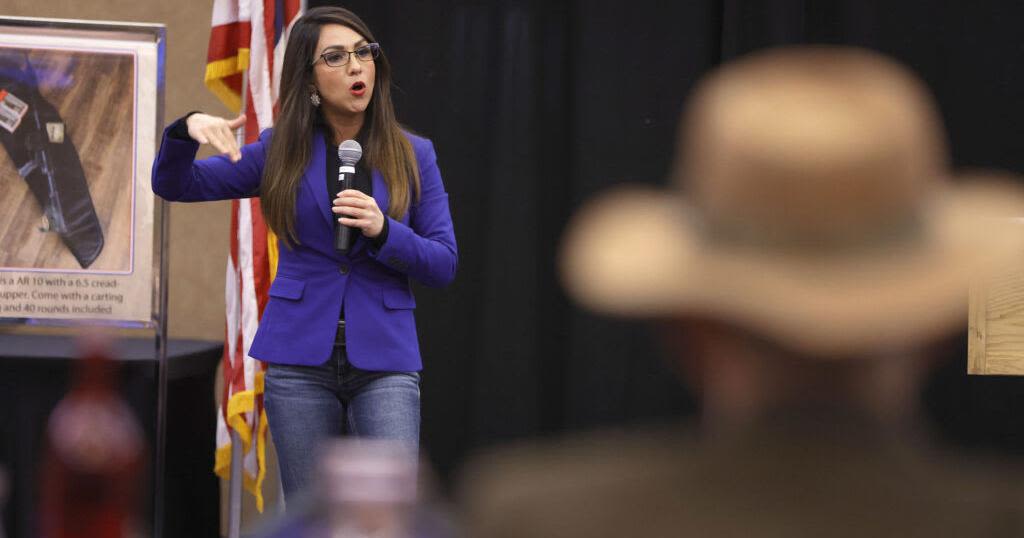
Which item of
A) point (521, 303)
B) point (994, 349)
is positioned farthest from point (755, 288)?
point (521, 303)

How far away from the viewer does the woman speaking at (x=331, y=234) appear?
97.8 inches

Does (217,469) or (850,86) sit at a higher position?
(850,86)

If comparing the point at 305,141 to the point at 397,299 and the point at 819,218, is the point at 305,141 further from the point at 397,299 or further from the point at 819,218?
the point at 819,218

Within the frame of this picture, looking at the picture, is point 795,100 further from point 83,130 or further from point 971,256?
point 83,130

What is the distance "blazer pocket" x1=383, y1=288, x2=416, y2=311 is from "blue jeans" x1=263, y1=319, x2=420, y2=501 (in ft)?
0.38

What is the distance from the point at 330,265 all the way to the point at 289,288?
0.10m

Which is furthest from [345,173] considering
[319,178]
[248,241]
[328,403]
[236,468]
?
[236,468]

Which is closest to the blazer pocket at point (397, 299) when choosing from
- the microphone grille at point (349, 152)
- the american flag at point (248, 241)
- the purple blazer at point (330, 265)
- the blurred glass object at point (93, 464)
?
the purple blazer at point (330, 265)

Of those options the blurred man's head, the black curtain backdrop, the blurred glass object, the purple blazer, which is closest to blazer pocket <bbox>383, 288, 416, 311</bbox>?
the purple blazer

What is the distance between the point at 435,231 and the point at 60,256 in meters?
1.41

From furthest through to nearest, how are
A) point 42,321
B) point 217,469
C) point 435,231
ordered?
point 217,469 < point 42,321 < point 435,231

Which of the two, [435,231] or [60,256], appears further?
[60,256]

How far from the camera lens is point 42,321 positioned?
344cm

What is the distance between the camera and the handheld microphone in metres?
2.38
